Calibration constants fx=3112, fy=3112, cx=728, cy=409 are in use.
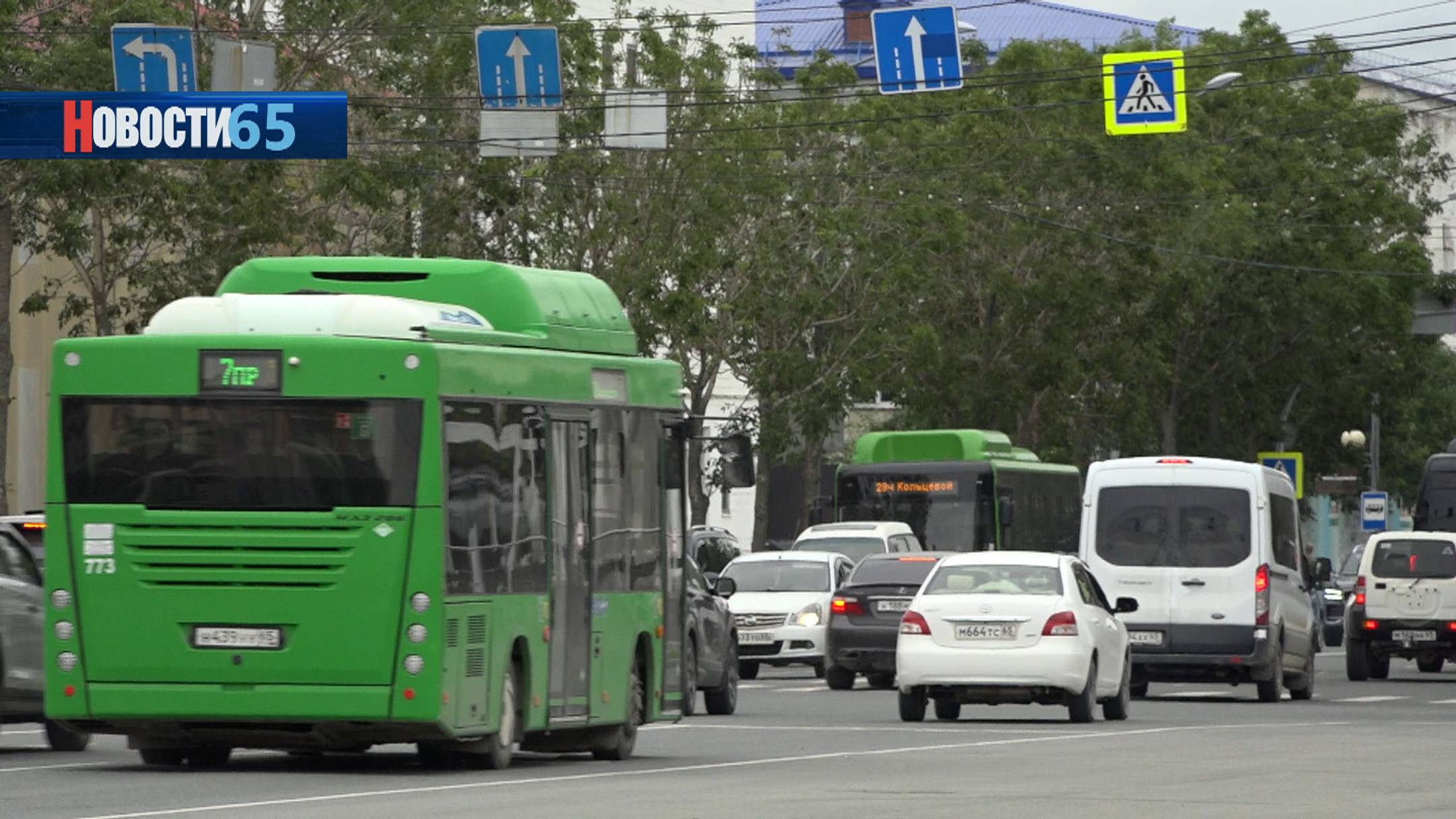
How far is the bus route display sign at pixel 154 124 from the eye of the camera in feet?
99.8

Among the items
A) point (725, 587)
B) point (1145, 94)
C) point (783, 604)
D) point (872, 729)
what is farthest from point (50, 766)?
point (1145, 94)

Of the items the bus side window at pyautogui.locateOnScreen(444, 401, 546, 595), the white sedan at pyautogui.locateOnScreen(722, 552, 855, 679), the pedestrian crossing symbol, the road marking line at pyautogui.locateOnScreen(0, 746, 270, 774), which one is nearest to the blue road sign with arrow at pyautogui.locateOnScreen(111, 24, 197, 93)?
the white sedan at pyautogui.locateOnScreen(722, 552, 855, 679)

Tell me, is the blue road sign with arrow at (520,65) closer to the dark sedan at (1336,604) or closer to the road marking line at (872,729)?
the road marking line at (872,729)

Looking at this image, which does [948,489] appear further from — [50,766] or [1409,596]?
[50,766]

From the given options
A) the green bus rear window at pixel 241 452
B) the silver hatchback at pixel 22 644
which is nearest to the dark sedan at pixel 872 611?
the silver hatchback at pixel 22 644

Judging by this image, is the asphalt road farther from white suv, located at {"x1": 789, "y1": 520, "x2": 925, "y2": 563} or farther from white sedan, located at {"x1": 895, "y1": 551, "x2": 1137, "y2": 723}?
white suv, located at {"x1": 789, "y1": 520, "x2": 925, "y2": 563}

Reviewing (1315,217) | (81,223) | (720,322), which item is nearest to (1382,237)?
(1315,217)

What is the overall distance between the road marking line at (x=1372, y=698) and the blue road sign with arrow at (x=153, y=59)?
13713 millimetres

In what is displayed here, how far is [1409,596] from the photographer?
38.7m

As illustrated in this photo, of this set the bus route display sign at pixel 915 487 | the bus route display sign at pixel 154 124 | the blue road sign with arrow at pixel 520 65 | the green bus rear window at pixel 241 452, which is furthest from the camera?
the bus route display sign at pixel 915 487

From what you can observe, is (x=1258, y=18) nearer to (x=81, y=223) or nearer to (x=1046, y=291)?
(x=1046, y=291)

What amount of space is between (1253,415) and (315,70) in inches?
1169

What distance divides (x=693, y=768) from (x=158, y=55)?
51.0 ft

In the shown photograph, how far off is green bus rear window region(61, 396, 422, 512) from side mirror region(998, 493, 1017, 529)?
30.2 metres
